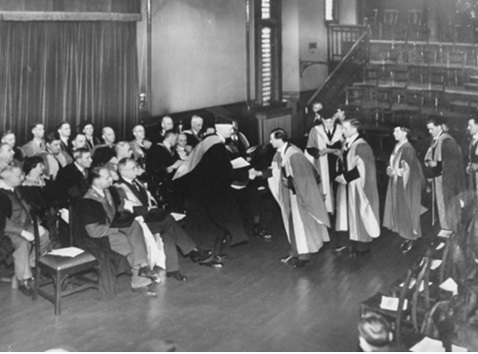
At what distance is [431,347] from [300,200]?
10.7 ft

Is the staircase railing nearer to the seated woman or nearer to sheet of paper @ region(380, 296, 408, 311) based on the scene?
the seated woman

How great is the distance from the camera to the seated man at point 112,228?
6.16 m

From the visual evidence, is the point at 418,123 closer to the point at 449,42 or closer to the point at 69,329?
the point at 449,42

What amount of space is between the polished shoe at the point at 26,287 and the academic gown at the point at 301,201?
248 centimetres

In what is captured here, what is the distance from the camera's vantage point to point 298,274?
22.9ft

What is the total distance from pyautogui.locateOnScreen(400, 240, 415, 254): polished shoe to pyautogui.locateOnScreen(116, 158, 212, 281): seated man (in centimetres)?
223

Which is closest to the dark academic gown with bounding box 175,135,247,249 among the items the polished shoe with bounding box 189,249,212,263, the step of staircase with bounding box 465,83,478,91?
the polished shoe with bounding box 189,249,212,263

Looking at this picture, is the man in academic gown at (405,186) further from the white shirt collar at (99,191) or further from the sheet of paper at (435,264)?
the white shirt collar at (99,191)

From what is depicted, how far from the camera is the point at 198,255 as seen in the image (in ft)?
24.4

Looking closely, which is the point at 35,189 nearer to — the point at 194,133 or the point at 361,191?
the point at 194,133

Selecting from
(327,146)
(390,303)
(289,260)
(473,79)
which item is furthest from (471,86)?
(390,303)

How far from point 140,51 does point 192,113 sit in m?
1.33

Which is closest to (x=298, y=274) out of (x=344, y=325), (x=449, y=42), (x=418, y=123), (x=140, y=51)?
(x=344, y=325)

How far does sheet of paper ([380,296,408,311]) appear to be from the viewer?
471 cm
